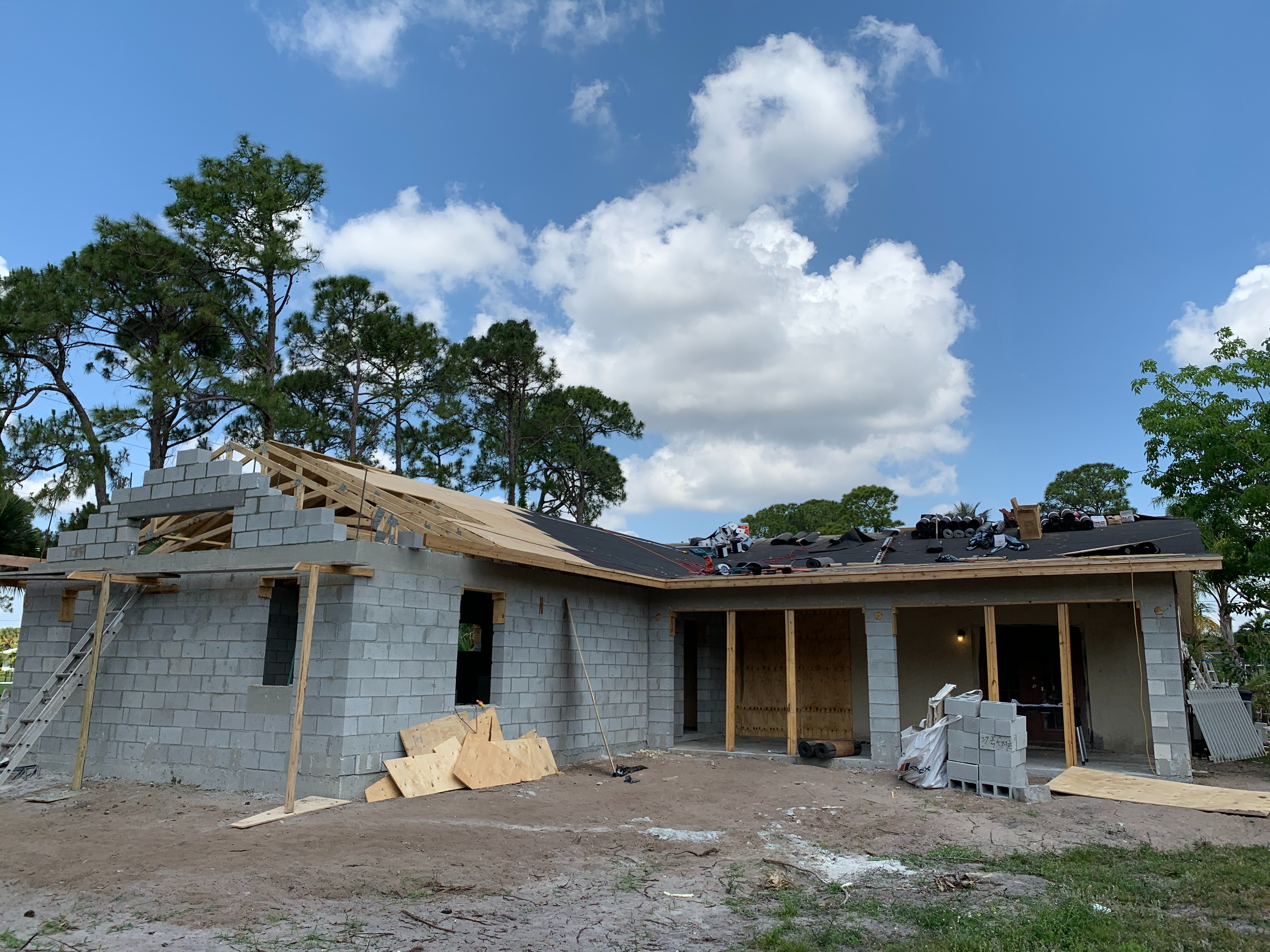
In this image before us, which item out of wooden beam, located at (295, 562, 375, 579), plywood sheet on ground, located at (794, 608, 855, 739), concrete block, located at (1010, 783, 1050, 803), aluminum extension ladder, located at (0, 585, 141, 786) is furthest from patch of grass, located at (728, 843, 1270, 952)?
aluminum extension ladder, located at (0, 585, 141, 786)

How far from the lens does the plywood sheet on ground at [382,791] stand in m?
9.21

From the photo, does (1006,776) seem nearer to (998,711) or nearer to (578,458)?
(998,711)

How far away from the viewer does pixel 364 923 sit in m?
5.19

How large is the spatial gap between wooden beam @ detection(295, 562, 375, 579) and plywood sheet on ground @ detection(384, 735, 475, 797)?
86.5 inches

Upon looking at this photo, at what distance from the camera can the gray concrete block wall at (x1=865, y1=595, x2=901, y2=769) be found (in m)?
12.6

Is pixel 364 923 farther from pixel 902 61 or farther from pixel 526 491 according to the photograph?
pixel 526 491

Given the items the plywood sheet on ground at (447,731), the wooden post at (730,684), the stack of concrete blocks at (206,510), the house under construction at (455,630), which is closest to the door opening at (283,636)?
the house under construction at (455,630)

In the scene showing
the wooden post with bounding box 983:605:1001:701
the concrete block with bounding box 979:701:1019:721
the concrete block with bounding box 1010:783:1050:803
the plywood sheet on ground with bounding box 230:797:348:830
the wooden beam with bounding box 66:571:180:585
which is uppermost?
the wooden beam with bounding box 66:571:180:585

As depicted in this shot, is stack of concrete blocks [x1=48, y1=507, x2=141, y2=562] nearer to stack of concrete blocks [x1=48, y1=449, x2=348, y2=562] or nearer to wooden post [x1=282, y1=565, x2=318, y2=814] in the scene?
stack of concrete blocks [x1=48, y1=449, x2=348, y2=562]

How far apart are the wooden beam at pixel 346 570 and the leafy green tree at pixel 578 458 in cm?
2219

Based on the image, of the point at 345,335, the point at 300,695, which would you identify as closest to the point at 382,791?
the point at 300,695

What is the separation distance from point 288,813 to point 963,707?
808cm

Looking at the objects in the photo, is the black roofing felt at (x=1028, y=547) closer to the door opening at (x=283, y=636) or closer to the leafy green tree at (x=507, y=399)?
the door opening at (x=283, y=636)

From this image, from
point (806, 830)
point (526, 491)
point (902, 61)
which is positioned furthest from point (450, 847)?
point (526, 491)
